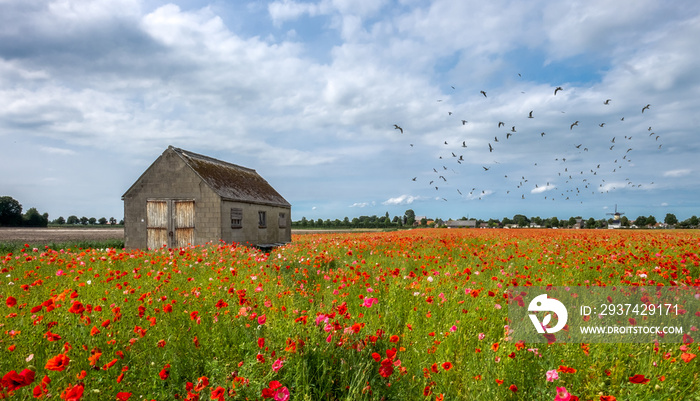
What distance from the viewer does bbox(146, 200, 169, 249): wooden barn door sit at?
58.0ft

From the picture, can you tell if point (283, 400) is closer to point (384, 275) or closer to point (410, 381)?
point (410, 381)

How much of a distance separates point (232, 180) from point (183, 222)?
15.2 feet

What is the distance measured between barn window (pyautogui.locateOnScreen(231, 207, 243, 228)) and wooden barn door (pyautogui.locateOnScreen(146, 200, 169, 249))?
3.21 meters

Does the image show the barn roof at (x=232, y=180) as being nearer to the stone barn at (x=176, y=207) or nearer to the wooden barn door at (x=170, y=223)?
the stone barn at (x=176, y=207)

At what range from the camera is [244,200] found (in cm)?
1966

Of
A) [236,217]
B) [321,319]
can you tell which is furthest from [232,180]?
[321,319]

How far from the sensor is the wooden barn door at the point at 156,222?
17.7 metres

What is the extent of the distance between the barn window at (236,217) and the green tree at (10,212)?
7698 cm

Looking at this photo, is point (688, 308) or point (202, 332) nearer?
point (202, 332)

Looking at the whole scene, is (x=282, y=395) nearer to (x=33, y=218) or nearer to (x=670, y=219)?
(x=33, y=218)

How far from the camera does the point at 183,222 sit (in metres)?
17.6

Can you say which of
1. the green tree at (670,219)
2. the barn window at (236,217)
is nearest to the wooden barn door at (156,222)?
the barn window at (236,217)

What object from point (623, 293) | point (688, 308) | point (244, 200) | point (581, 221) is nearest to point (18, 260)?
point (244, 200)

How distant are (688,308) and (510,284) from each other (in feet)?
8.50
